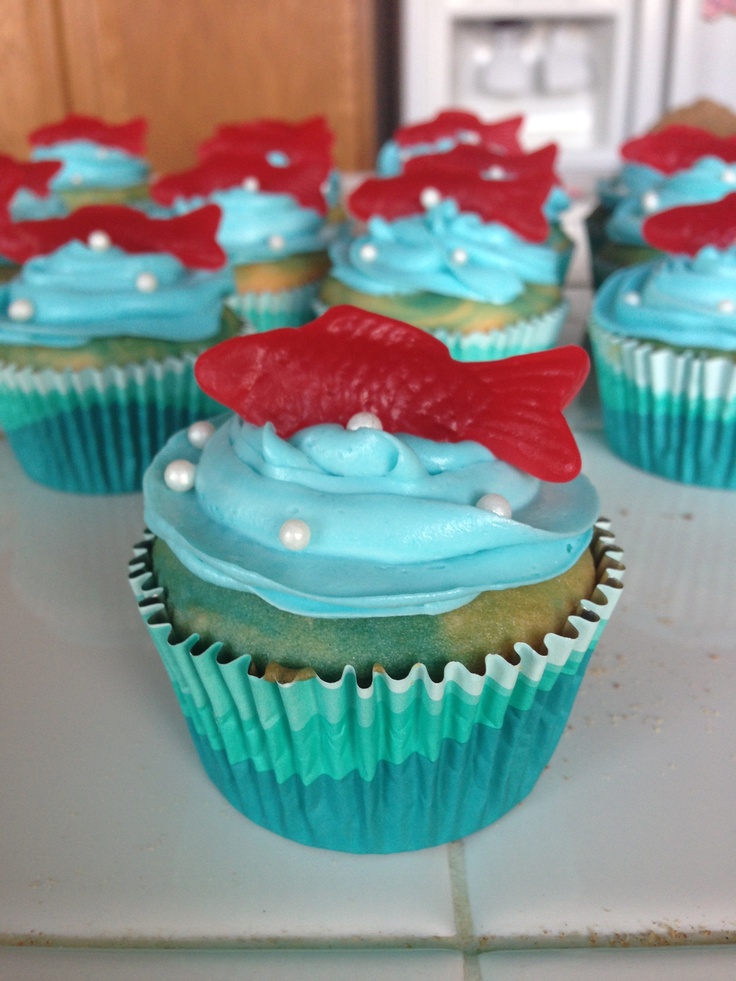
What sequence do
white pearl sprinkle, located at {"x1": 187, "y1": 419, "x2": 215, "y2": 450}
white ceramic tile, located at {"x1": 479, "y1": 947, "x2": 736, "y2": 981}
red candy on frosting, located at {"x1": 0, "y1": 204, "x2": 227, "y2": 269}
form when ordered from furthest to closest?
red candy on frosting, located at {"x1": 0, "y1": 204, "x2": 227, "y2": 269}
white pearl sprinkle, located at {"x1": 187, "y1": 419, "x2": 215, "y2": 450}
white ceramic tile, located at {"x1": 479, "y1": 947, "x2": 736, "y2": 981}

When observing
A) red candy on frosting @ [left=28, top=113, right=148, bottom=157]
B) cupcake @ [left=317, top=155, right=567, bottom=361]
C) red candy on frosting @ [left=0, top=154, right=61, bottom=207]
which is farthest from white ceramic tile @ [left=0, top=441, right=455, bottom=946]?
red candy on frosting @ [left=28, top=113, right=148, bottom=157]

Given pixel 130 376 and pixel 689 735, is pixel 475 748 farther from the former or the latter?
pixel 130 376

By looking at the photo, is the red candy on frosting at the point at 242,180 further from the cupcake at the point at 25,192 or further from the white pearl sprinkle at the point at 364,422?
the white pearl sprinkle at the point at 364,422

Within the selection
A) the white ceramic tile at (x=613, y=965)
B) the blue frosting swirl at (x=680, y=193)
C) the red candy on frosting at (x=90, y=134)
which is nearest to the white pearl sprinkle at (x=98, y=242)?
Result: the blue frosting swirl at (x=680, y=193)

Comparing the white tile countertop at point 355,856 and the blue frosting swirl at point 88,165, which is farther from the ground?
the blue frosting swirl at point 88,165

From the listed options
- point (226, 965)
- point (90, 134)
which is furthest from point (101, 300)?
point (90, 134)

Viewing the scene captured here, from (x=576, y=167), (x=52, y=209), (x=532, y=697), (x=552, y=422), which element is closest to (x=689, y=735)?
(x=532, y=697)

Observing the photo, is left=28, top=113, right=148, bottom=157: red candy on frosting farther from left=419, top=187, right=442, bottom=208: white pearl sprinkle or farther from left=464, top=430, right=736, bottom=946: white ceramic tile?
left=464, top=430, right=736, bottom=946: white ceramic tile
